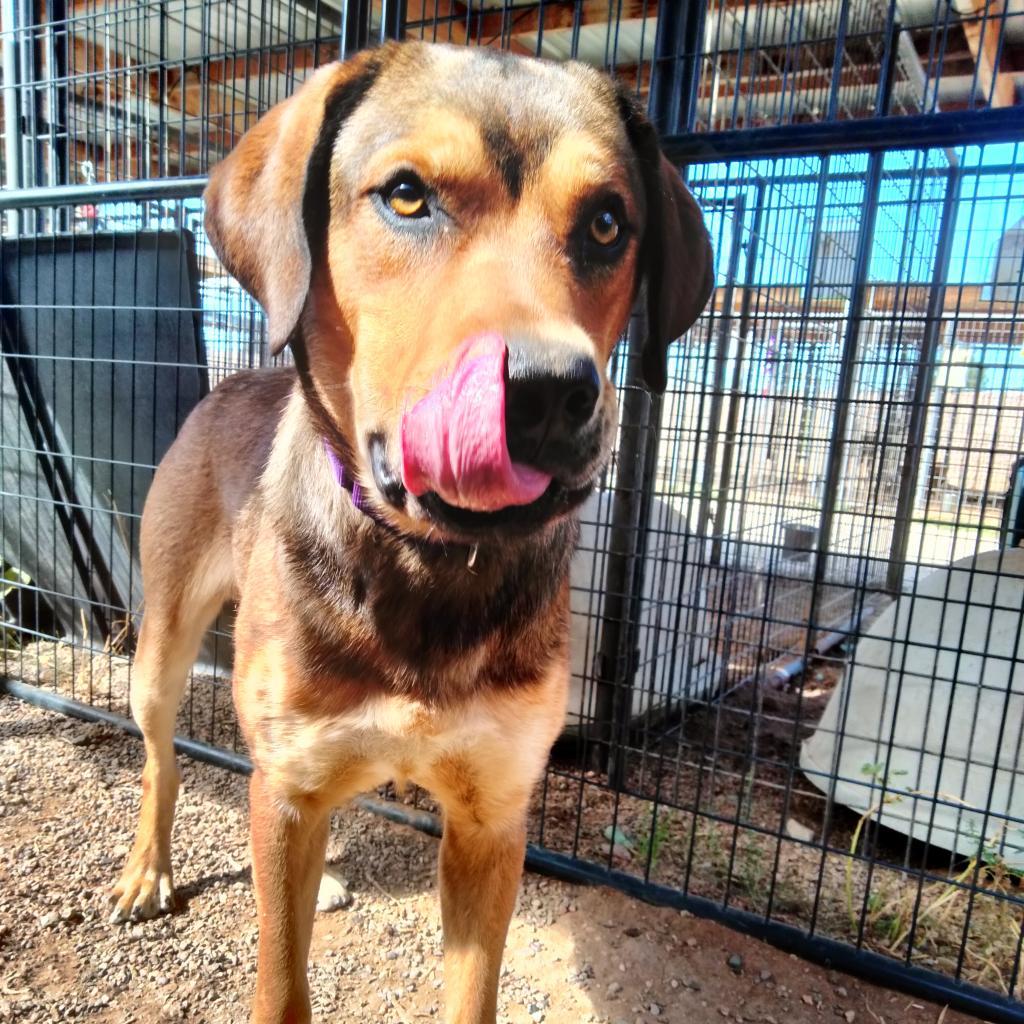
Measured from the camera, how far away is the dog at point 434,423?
1.22 metres

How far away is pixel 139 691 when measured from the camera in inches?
105

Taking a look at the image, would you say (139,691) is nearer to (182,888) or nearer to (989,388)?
(182,888)

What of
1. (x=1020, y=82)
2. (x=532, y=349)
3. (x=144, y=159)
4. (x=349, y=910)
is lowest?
(x=349, y=910)

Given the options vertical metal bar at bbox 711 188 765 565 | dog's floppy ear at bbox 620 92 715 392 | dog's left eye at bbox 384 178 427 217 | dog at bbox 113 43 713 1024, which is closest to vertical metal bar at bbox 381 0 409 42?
dog at bbox 113 43 713 1024

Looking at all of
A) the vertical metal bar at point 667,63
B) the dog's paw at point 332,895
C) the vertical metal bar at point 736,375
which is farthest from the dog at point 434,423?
the vertical metal bar at point 736,375

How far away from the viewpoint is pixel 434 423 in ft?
3.77

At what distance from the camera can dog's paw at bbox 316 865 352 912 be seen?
259 cm

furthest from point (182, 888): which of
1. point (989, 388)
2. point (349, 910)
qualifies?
point (989, 388)

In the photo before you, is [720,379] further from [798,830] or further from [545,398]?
[545,398]

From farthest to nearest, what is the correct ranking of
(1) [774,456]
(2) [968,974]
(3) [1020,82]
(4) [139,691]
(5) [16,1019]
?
(3) [1020,82]
(1) [774,456]
(4) [139,691]
(2) [968,974]
(5) [16,1019]

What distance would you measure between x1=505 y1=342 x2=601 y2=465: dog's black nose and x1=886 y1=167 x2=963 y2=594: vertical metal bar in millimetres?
2431

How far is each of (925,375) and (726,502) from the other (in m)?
1.29

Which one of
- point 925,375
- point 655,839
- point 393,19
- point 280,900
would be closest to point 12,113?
point 393,19

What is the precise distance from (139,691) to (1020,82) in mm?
8152
